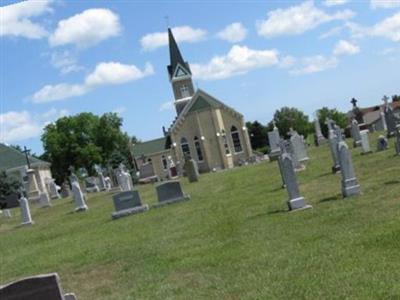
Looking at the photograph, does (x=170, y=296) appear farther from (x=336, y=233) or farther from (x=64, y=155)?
(x=64, y=155)

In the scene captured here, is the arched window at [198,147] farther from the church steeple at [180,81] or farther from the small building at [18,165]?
the small building at [18,165]

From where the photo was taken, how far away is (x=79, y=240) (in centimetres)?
1593

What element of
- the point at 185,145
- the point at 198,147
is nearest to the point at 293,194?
the point at 198,147

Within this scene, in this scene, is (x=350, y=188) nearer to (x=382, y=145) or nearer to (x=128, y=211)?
(x=128, y=211)

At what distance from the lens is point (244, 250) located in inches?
380

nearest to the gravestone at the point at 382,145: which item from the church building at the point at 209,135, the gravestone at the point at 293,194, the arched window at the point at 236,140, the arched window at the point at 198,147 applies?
the gravestone at the point at 293,194

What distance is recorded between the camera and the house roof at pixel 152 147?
76475 mm

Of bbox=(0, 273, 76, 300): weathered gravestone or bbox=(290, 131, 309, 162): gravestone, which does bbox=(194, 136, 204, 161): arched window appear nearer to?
bbox=(290, 131, 309, 162): gravestone

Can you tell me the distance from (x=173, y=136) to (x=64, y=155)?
2488 centimetres

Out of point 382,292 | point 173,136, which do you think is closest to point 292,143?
point 382,292

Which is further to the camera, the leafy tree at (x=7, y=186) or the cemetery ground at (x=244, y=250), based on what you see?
the leafy tree at (x=7, y=186)

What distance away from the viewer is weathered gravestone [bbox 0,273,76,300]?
5.77 metres

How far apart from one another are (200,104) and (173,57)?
11345mm

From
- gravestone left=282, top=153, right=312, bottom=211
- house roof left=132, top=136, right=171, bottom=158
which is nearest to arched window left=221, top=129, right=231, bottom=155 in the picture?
house roof left=132, top=136, right=171, bottom=158
